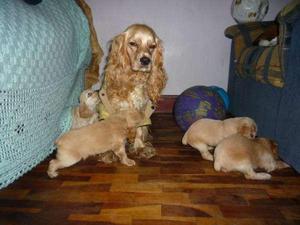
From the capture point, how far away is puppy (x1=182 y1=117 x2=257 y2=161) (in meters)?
1.93

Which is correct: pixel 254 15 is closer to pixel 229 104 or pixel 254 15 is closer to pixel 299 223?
pixel 229 104

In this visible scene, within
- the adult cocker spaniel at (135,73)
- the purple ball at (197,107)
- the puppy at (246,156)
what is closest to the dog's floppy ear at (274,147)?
the puppy at (246,156)

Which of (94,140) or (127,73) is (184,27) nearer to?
(127,73)

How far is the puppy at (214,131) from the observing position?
6.35 feet

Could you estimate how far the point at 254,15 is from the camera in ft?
10.5

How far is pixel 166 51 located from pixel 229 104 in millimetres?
1158

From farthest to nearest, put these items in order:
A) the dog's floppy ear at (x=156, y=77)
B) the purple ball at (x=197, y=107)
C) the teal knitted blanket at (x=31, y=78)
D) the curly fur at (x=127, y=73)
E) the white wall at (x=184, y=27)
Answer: the white wall at (x=184, y=27) → the purple ball at (x=197, y=107) → the dog's floppy ear at (x=156, y=77) → the curly fur at (x=127, y=73) → the teal knitted blanket at (x=31, y=78)

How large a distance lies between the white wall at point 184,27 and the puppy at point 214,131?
5.80ft

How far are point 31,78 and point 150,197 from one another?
94 centimetres

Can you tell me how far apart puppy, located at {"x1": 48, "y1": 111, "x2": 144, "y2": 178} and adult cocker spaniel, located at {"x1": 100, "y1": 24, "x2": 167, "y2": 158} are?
10.1 inches

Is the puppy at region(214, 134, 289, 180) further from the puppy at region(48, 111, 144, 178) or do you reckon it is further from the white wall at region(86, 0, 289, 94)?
the white wall at region(86, 0, 289, 94)

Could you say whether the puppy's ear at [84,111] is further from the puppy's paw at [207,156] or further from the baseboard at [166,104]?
the baseboard at [166,104]

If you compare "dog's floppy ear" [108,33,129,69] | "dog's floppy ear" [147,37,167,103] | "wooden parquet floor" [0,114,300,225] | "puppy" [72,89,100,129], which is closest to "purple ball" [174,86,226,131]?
"dog's floppy ear" [147,37,167,103]

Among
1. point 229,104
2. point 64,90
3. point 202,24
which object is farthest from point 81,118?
point 202,24
